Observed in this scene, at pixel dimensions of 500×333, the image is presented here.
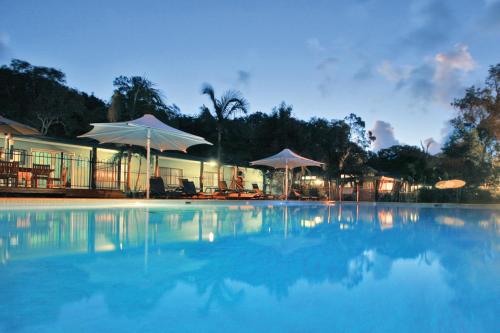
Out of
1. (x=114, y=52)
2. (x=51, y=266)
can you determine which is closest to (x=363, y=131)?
(x=114, y=52)

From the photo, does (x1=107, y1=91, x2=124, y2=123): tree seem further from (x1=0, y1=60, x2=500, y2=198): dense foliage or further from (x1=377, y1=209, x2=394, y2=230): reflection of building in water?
(x1=377, y1=209, x2=394, y2=230): reflection of building in water

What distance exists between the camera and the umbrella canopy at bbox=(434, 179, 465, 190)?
19.6 m

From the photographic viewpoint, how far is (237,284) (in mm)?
2969

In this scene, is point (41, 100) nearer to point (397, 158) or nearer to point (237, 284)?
point (237, 284)

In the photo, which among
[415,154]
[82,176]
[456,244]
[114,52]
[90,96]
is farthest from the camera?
[415,154]

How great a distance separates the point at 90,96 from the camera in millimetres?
30719

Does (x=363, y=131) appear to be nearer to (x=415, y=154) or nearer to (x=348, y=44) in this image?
(x=348, y=44)

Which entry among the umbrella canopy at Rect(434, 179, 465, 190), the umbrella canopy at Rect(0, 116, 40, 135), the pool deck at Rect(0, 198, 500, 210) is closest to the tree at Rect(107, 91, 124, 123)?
the umbrella canopy at Rect(0, 116, 40, 135)

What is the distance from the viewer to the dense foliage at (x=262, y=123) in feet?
55.3

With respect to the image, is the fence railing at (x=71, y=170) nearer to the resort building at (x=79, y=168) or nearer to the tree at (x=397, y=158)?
the resort building at (x=79, y=168)

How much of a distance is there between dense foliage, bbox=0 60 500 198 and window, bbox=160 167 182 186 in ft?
9.17

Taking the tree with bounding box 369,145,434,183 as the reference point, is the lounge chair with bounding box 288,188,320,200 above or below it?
below

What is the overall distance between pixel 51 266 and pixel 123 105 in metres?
13.5

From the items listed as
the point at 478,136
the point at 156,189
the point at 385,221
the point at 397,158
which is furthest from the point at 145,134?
the point at 397,158
